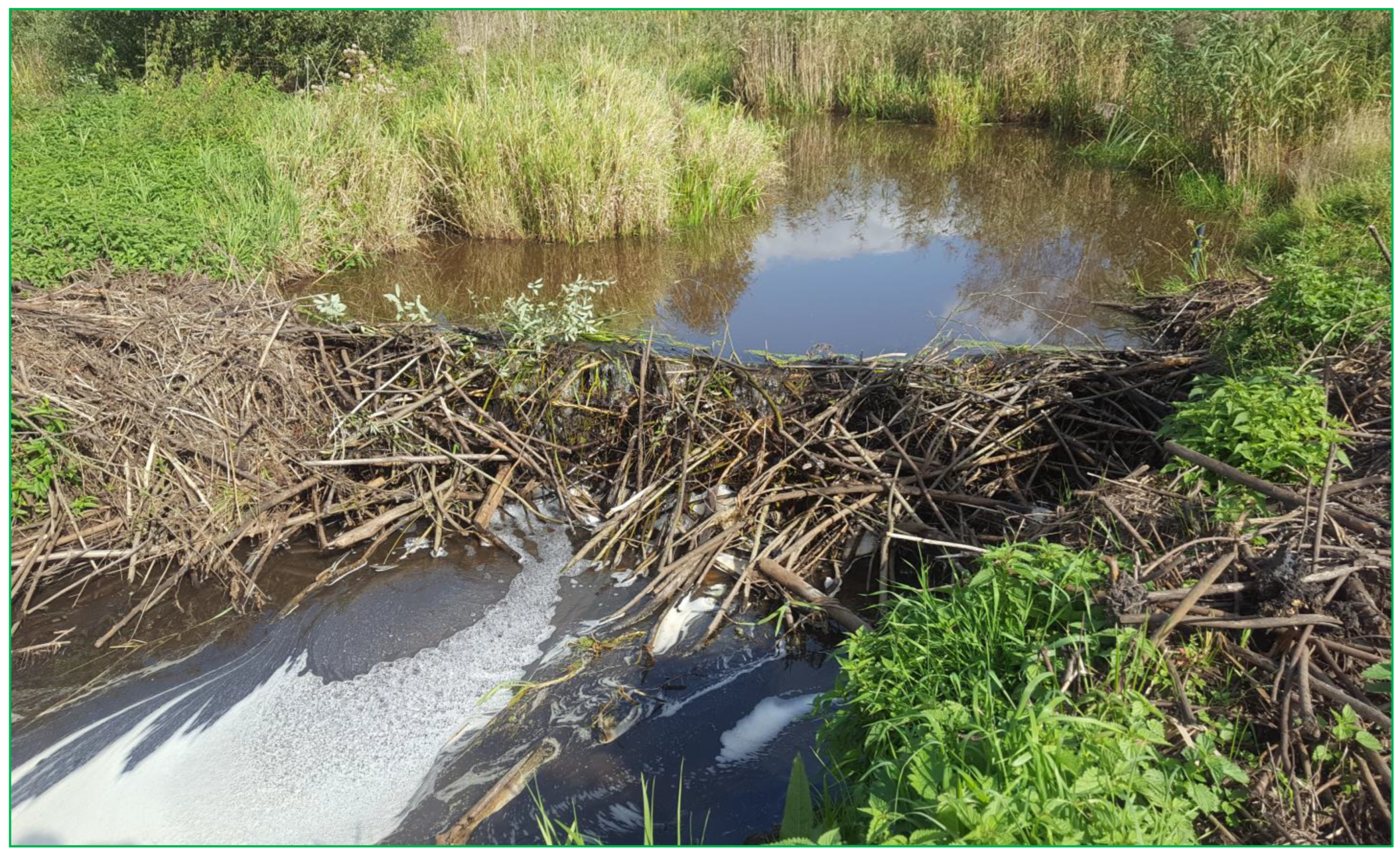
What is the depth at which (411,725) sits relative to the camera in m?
3.67

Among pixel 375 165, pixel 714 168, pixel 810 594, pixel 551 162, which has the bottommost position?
pixel 810 594

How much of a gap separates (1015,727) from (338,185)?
7.46 meters

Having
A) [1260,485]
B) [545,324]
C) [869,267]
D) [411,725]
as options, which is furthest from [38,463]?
[869,267]

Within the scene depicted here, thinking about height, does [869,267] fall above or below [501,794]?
above

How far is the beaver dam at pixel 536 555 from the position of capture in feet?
10.4

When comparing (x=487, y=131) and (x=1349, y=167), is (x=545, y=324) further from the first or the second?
(x=1349, y=167)

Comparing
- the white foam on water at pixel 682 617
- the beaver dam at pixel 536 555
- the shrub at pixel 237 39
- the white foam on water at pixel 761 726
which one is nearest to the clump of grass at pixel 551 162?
the beaver dam at pixel 536 555

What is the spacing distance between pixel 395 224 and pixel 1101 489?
6589 millimetres

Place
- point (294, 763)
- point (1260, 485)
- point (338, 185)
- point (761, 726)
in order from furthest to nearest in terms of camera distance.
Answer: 1. point (338, 185)
2. point (761, 726)
3. point (294, 763)
4. point (1260, 485)

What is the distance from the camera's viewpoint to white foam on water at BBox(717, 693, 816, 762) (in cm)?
353

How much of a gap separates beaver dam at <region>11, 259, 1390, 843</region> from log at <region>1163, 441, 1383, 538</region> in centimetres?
1

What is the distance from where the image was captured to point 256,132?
872 centimetres

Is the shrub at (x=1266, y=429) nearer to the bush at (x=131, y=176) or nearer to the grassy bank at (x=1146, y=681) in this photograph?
the grassy bank at (x=1146, y=681)

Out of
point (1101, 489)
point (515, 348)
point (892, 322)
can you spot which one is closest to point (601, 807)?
point (1101, 489)
